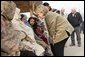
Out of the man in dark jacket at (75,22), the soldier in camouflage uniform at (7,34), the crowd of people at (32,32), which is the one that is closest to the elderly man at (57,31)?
the crowd of people at (32,32)

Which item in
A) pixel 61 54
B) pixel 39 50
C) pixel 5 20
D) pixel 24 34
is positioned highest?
pixel 5 20

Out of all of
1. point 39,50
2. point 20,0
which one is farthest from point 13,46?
point 20,0

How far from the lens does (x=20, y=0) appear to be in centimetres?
1058

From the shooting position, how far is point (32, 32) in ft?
20.7

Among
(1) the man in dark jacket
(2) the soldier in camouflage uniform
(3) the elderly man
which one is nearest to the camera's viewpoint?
(2) the soldier in camouflage uniform

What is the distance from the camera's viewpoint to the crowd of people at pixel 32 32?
457 cm

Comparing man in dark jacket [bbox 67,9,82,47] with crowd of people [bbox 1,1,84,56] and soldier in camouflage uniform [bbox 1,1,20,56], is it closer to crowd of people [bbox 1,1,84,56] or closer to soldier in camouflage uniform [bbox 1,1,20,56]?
crowd of people [bbox 1,1,84,56]

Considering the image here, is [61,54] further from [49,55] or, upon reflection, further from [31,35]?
[31,35]

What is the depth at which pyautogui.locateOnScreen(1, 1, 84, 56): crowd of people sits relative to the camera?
15.0 ft

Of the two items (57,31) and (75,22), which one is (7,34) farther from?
(75,22)

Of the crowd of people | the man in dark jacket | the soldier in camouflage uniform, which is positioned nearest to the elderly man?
the crowd of people

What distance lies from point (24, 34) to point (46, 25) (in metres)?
1.70

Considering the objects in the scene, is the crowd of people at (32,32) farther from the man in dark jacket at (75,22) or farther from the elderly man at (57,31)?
the man in dark jacket at (75,22)

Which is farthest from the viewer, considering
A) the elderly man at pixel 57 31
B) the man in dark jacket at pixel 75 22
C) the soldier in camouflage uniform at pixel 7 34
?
the man in dark jacket at pixel 75 22
